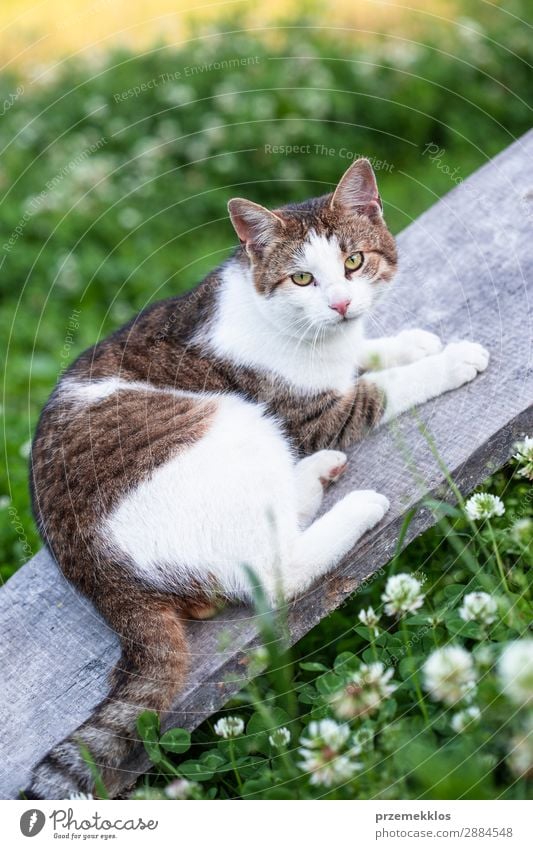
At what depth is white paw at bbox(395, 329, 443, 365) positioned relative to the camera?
3512 millimetres

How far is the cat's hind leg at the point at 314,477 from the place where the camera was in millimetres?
3117

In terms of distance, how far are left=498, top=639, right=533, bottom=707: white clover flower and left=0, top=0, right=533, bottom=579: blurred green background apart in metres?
4.13

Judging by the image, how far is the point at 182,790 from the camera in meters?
2.44

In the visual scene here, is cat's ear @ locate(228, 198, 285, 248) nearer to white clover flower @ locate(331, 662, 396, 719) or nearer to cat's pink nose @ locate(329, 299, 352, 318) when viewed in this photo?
cat's pink nose @ locate(329, 299, 352, 318)

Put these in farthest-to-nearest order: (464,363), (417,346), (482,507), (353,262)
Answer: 1. (417,346)
2. (464,363)
3. (353,262)
4. (482,507)

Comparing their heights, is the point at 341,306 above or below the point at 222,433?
above

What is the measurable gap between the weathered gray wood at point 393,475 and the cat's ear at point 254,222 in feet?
2.80

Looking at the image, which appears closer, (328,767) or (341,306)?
(328,767)

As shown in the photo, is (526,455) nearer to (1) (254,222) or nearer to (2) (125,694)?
(1) (254,222)

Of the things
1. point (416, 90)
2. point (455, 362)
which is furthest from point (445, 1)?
point (455, 362)

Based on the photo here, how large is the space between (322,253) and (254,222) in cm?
30

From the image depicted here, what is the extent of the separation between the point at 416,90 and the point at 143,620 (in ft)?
17.1

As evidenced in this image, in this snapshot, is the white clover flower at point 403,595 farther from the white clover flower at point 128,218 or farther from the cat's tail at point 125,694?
the white clover flower at point 128,218

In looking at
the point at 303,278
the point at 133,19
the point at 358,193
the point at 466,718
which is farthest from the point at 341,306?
the point at 133,19
